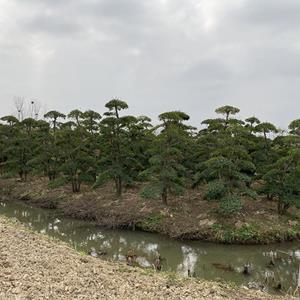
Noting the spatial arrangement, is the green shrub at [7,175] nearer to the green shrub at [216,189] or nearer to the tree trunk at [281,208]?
the green shrub at [216,189]

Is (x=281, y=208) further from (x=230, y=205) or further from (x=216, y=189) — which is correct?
(x=216, y=189)

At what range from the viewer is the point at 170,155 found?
63.0ft

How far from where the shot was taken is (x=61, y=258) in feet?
30.2

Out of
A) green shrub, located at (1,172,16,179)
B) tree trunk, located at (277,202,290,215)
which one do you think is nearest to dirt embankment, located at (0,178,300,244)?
tree trunk, located at (277,202,290,215)

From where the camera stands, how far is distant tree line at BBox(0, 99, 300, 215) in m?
18.0

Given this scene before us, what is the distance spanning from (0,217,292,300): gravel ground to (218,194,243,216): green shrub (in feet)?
28.7

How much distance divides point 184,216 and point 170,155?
3.00 m

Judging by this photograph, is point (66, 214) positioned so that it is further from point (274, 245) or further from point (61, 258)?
point (61, 258)

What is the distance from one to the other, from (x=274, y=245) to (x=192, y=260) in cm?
423

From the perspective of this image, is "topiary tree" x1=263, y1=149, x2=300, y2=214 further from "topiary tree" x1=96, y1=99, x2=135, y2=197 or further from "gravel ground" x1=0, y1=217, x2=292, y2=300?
"gravel ground" x1=0, y1=217, x2=292, y2=300

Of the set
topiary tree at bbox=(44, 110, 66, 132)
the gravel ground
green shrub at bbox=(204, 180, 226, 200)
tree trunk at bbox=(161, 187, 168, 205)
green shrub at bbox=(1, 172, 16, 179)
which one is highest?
topiary tree at bbox=(44, 110, 66, 132)

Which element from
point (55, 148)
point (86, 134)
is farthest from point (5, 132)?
point (86, 134)

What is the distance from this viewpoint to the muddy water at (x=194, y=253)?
12938 mm

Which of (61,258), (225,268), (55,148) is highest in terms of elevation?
(55,148)
